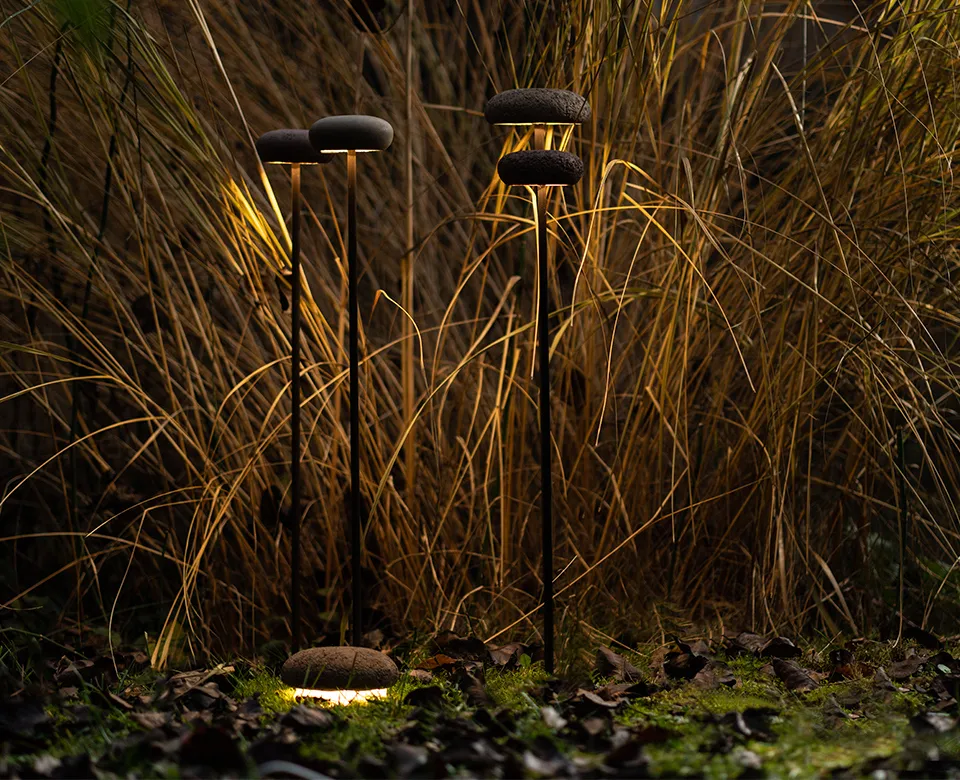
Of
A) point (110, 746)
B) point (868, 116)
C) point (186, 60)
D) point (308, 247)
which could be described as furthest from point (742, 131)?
point (110, 746)

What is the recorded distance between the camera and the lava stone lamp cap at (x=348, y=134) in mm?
1979

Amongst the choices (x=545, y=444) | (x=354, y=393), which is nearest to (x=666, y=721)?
(x=545, y=444)

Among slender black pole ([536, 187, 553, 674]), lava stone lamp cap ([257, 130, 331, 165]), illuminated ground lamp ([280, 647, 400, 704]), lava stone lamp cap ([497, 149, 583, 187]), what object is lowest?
illuminated ground lamp ([280, 647, 400, 704])

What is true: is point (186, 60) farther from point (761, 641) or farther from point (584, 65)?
point (761, 641)

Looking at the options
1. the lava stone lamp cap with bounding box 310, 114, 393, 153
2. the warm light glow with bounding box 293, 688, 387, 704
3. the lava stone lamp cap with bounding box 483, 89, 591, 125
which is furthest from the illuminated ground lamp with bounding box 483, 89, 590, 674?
the warm light glow with bounding box 293, 688, 387, 704

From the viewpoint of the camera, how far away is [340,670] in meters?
1.97

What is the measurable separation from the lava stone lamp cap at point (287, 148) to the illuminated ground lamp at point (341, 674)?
81cm

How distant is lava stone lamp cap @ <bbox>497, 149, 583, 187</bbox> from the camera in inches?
78.4

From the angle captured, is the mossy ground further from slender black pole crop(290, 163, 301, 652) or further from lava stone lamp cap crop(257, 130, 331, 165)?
lava stone lamp cap crop(257, 130, 331, 165)

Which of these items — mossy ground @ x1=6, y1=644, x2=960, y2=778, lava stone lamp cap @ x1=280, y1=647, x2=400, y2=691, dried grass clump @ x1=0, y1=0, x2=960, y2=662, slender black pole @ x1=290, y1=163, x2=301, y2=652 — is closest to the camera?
mossy ground @ x1=6, y1=644, x2=960, y2=778

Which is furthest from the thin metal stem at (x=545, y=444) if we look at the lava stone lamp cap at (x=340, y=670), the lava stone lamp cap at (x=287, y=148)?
the lava stone lamp cap at (x=287, y=148)

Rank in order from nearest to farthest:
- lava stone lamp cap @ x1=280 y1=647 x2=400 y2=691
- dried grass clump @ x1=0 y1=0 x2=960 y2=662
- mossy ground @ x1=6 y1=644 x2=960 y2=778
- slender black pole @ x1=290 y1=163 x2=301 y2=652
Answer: mossy ground @ x1=6 y1=644 x2=960 y2=778 → lava stone lamp cap @ x1=280 y1=647 x2=400 y2=691 → slender black pole @ x1=290 y1=163 x2=301 y2=652 → dried grass clump @ x1=0 y1=0 x2=960 y2=662

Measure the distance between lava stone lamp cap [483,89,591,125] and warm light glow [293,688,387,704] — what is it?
93 centimetres

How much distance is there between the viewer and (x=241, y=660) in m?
2.27
